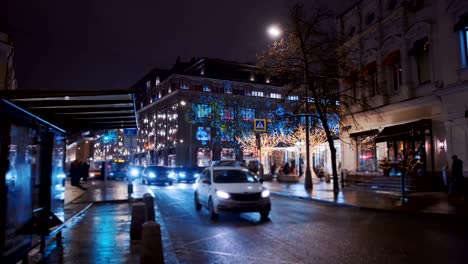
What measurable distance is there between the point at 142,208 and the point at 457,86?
18.6 m

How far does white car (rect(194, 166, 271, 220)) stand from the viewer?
40.9ft

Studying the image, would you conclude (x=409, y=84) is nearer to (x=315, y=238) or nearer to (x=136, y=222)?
(x=315, y=238)

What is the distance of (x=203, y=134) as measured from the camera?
74.9 m

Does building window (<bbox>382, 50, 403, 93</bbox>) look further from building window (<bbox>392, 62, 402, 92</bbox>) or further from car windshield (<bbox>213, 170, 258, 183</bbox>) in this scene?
car windshield (<bbox>213, 170, 258, 183</bbox>)

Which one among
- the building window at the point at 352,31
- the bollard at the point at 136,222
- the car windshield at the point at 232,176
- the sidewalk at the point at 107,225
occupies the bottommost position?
the sidewalk at the point at 107,225

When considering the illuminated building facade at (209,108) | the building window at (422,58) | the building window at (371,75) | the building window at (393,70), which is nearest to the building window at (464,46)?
the building window at (422,58)

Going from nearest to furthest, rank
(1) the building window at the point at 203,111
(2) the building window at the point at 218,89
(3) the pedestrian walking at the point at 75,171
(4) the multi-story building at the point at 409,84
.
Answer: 1. (4) the multi-story building at the point at 409,84
2. (3) the pedestrian walking at the point at 75,171
3. (1) the building window at the point at 203,111
4. (2) the building window at the point at 218,89

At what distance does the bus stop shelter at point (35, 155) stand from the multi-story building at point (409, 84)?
14.2 m

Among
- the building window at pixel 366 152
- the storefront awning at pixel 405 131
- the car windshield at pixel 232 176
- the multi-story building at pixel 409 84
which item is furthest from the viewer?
the building window at pixel 366 152

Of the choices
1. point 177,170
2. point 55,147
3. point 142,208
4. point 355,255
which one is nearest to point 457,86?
point 355,255

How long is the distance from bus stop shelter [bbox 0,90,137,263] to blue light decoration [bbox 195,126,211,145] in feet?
208

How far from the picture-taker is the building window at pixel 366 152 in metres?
28.4

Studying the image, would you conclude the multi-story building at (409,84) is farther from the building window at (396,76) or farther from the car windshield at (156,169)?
the car windshield at (156,169)

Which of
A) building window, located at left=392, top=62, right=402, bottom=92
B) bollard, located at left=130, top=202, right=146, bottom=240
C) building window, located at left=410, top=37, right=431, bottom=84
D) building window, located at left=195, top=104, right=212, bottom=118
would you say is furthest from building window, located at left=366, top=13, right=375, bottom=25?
building window, located at left=195, top=104, right=212, bottom=118
